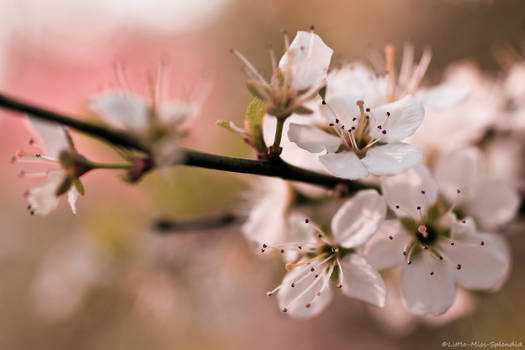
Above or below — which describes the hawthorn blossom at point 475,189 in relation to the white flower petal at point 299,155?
below

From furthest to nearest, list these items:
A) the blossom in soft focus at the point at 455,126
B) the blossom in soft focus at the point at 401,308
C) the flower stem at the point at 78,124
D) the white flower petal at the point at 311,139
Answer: the blossom in soft focus at the point at 401,308, the blossom in soft focus at the point at 455,126, the white flower petal at the point at 311,139, the flower stem at the point at 78,124

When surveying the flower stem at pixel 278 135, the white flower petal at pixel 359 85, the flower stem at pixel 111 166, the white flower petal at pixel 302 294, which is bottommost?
the white flower petal at pixel 302 294

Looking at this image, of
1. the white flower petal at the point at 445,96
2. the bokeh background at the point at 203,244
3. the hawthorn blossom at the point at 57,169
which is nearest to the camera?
the hawthorn blossom at the point at 57,169

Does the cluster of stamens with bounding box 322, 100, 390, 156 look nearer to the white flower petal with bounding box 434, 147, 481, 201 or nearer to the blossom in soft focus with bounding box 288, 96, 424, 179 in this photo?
the blossom in soft focus with bounding box 288, 96, 424, 179

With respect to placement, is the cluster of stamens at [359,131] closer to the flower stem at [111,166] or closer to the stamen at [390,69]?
the stamen at [390,69]

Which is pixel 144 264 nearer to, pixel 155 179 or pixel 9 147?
pixel 155 179

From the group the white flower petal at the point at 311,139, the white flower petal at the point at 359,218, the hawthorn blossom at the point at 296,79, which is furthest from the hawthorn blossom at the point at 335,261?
the hawthorn blossom at the point at 296,79

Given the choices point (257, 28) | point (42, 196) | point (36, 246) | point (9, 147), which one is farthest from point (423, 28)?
point (9, 147)

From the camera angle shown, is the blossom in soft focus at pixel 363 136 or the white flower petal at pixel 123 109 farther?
the blossom in soft focus at pixel 363 136

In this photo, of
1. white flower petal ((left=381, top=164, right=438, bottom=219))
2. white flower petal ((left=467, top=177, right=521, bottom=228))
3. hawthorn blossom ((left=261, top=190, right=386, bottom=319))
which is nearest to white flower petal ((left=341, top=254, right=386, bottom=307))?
hawthorn blossom ((left=261, top=190, right=386, bottom=319))
